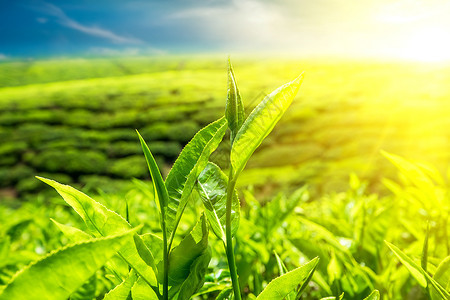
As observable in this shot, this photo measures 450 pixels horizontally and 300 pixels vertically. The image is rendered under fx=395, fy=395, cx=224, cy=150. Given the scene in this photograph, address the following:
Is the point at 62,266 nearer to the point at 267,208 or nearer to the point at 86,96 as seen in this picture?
the point at 267,208

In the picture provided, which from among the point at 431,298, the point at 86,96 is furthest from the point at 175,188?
the point at 86,96

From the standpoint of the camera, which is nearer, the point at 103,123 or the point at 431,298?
the point at 431,298

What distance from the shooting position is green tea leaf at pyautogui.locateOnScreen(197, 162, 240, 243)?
1.61 feet

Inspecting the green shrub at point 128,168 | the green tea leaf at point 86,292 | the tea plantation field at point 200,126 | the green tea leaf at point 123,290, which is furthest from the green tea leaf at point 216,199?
the green shrub at point 128,168

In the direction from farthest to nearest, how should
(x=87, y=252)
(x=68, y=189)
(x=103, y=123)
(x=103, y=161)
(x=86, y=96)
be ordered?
(x=86, y=96) → (x=103, y=123) → (x=103, y=161) → (x=68, y=189) → (x=87, y=252)

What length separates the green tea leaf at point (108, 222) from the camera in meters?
0.43

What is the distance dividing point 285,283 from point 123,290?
185 mm

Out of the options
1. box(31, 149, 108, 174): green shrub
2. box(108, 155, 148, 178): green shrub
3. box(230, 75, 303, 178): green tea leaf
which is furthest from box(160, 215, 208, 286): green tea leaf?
box(31, 149, 108, 174): green shrub

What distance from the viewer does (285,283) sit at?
16.8 inches

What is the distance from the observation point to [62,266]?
1.05 feet

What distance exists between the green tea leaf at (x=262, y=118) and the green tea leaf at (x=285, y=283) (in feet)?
0.45

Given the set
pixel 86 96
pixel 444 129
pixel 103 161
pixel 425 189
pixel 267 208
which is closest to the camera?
pixel 425 189

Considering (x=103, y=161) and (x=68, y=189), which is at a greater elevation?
(x=68, y=189)

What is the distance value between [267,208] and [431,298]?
0.50 meters
